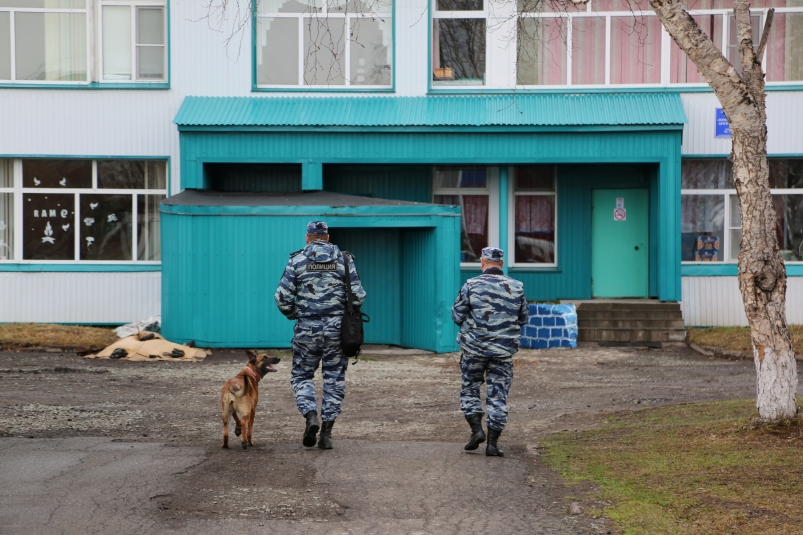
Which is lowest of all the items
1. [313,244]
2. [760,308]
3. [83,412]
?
[83,412]

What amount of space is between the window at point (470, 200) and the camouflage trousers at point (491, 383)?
39.5ft

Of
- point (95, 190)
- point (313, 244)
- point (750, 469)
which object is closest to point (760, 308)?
point (750, 469)

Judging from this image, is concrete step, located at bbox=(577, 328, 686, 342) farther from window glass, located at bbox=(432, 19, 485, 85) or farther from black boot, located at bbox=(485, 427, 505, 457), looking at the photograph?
black boot, located at bbox=(485, 427, 505, 457)

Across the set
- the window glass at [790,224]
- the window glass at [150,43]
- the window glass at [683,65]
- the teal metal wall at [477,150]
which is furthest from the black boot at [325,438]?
the window glass at [790,224]

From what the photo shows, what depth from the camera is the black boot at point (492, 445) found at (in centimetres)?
851

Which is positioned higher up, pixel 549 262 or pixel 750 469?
pixel 549 262

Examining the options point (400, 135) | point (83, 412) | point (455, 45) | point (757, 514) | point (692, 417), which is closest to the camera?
point (757, 514)

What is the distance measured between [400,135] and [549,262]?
4226 mm

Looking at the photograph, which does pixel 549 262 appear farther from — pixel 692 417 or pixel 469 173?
pixel 692 417

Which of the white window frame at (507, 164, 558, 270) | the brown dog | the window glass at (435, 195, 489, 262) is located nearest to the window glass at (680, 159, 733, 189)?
the white window frame at (507, 164, 558, 270)

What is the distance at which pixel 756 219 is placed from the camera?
8.88m

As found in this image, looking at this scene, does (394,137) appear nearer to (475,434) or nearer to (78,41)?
(78,41)

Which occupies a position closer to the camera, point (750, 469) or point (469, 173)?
point (750, 469)

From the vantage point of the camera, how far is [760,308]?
884cm
